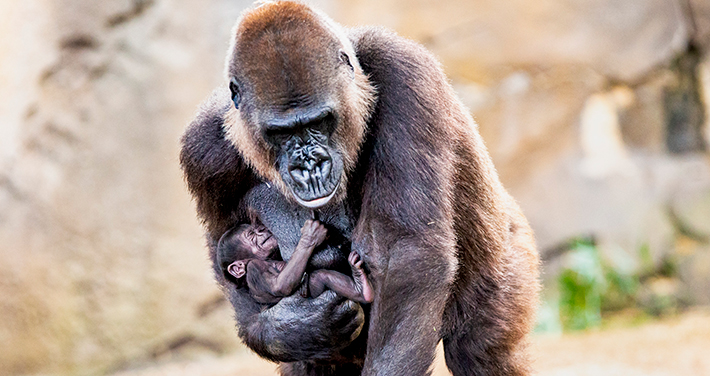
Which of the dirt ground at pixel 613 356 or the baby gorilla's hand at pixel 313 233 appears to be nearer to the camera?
the baby gorilla's hand at pixel 313 233

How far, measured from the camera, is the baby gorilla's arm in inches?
147

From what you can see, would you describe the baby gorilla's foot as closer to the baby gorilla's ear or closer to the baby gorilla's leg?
the baby gorilla's leg

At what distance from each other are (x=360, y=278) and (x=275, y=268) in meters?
0.49

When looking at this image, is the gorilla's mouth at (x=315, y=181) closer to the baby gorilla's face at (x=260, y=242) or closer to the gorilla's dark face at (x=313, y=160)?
the gorilla's dark face at (x=313, y=160)

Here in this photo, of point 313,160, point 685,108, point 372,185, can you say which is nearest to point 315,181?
point 313,160

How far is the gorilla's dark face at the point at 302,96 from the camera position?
3.41 metres

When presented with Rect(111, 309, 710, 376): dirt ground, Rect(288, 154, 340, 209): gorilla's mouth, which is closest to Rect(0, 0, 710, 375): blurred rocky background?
Rect(111, 309, 710, 376): dirt ground

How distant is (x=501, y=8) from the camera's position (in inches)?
333

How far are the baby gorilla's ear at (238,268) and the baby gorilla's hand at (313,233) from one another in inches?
18.2

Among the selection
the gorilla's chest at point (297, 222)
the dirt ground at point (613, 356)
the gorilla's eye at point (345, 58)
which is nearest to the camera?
the gorilla's eye at point (345, 58)

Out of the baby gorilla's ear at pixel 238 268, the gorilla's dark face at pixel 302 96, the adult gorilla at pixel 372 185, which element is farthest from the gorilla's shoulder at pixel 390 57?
the baby gorilla's ear at pixel 238 268

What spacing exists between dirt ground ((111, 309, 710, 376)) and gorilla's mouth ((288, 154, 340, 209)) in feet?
11.9

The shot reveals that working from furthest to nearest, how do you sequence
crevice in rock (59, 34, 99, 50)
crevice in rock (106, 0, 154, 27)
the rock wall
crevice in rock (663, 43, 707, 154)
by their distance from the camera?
crevice in rock (663, 43, 707, 154) → crevice in rock (106, 0, 154, 27) → crevice in rock (59, 34, 99, 50) → the rock wall

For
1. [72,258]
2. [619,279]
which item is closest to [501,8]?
[619,279]
